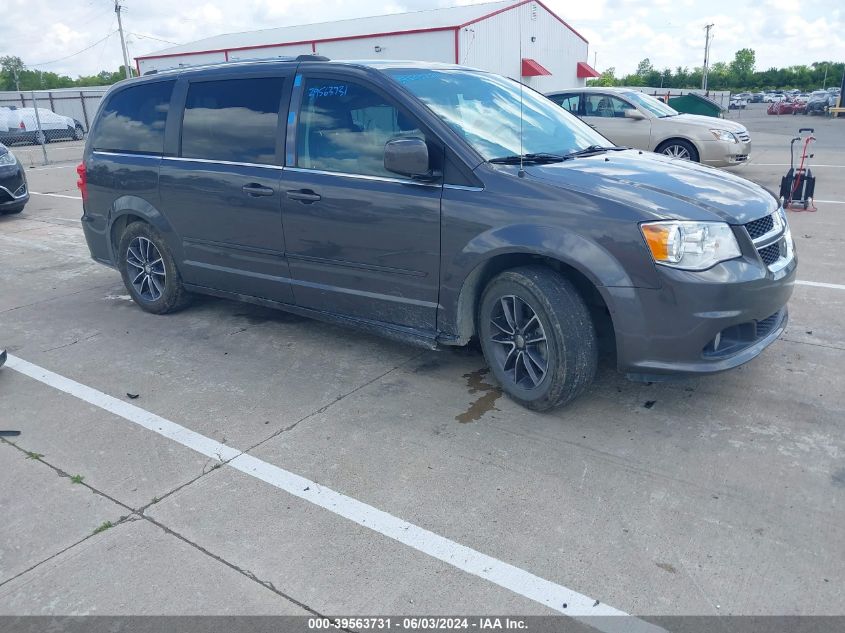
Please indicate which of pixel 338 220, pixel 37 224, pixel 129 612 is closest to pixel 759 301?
pixel 338 220

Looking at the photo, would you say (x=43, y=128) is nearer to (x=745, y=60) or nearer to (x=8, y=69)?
(x=8, y=69)

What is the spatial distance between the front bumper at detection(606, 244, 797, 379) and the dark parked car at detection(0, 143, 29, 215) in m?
10.5

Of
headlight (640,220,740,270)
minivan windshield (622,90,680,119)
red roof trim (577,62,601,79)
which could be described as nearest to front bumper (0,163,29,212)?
minivan windshield (622,90,680,119)

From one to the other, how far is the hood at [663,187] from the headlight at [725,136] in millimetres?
8320

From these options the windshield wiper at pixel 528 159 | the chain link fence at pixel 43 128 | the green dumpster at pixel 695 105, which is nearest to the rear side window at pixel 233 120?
the windshield wiper at pixel 528 159

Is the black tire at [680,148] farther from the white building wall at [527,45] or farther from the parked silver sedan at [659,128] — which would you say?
the white building wall at [527,45]

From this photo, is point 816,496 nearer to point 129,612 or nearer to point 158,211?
point 129,612

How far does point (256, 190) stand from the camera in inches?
184

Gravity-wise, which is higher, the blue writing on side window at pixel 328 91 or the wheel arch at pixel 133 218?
the blue writing on side window at pixel 328 91

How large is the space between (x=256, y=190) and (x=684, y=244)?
2762mm

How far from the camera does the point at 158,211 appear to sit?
5.41 meters

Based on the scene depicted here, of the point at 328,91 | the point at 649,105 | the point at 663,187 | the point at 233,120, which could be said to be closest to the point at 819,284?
the point at 663,187

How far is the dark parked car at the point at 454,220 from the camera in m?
3.43

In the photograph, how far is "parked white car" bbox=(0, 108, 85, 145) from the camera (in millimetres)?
24781
